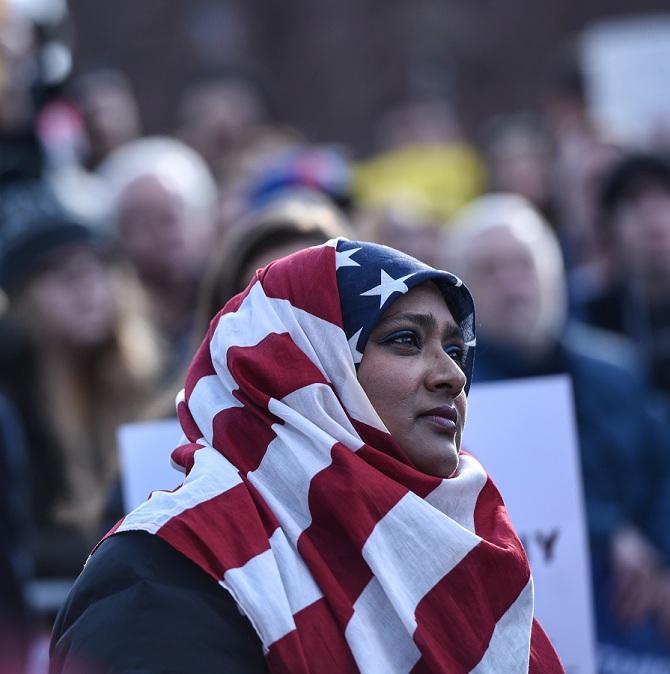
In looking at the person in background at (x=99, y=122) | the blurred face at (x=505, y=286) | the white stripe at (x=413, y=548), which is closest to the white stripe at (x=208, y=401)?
the white stripe at (x=413, y=548)

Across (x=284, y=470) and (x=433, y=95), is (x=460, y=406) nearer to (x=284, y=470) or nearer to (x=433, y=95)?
(x=284, y=470)

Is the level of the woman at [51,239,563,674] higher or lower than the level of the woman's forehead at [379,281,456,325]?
lower

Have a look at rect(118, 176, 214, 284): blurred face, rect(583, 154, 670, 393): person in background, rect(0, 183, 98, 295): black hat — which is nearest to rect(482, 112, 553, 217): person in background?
rect(583, 154, 670, 393): person in background

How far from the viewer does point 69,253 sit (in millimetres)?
5332

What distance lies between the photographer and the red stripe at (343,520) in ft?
8.77

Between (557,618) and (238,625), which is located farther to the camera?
(557,618)

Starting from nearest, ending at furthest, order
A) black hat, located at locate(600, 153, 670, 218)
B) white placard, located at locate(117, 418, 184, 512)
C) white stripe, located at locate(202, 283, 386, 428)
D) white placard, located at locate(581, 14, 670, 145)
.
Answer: white stripe, located at locate(202, 283, 386, 428), white placard, located at locate(117, 418, 184, 512), black hat, located at locate(600, 153, 670, 218), white placard, located at locate(581, 14, 670, 145)

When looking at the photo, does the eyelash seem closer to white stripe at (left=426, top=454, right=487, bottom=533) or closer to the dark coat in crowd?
white stripe at (left=426, top=454, right=487, bottom=533)

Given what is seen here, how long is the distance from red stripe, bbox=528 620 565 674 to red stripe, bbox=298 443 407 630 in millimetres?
404

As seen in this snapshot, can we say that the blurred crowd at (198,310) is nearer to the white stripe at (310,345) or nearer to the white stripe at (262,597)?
the white stripe at (310,345)

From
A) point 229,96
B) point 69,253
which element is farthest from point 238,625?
point 229,96

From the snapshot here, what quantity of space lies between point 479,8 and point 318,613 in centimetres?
1696

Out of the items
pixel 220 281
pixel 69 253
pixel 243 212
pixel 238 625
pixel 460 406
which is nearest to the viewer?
pixel 238 625

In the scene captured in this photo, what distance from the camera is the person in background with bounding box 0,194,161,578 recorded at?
4879 millimetres
